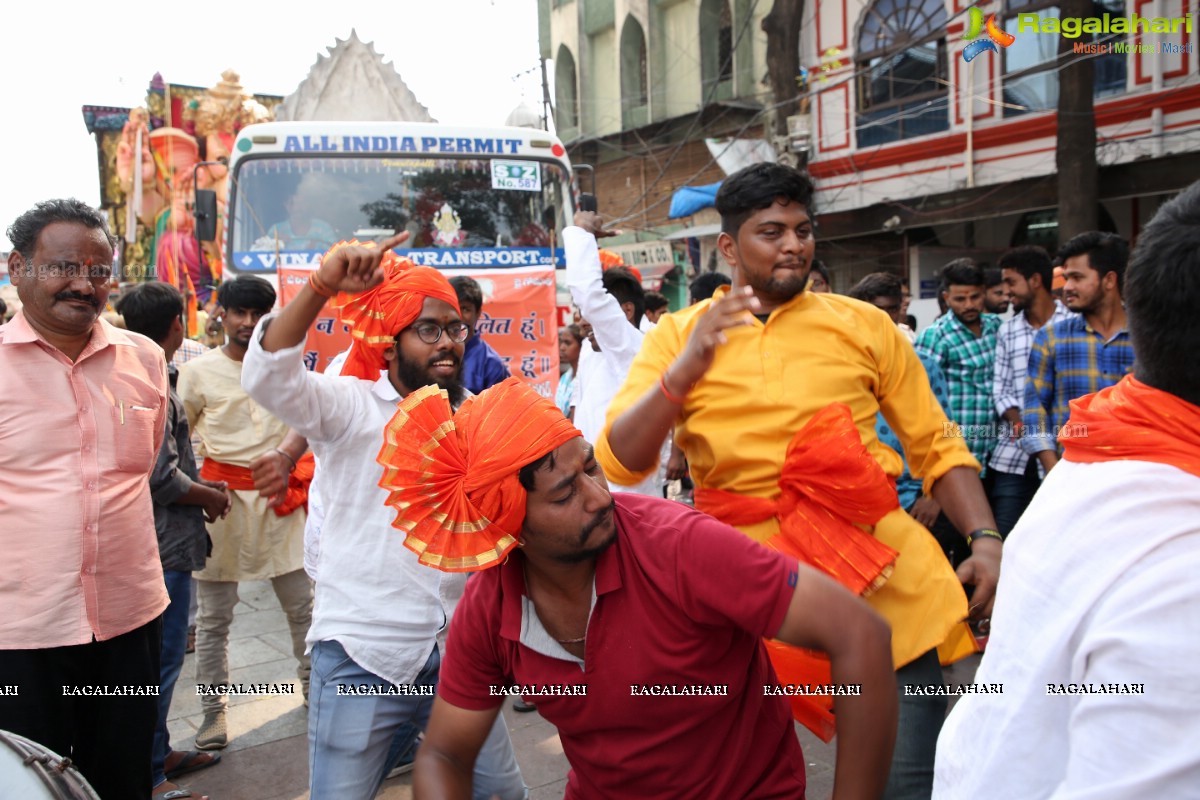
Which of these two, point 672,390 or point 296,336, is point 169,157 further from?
point 672,390

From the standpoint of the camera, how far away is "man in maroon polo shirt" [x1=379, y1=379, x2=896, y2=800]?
1699mm

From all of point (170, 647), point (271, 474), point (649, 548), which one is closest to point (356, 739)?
point (271, 474)

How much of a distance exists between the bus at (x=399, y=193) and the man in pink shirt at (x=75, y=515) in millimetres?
4610

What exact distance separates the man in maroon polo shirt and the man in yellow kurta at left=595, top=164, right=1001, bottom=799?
1.81ft

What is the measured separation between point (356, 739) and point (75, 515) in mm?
1098

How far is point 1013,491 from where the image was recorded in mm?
5094

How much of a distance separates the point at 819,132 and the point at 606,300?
12.9 metres

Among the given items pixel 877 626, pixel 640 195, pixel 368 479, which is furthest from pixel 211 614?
pixel 640 195

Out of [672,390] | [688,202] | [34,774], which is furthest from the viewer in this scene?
[688,202]

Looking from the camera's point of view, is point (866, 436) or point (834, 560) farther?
point (866, 436)

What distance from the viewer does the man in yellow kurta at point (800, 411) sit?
2.31 metres

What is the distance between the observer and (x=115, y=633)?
2783mm

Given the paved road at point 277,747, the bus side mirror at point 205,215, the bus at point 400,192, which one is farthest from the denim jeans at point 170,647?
the bus side mirror at point 205,215

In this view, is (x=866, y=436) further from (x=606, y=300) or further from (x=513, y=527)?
(x=606, y=300)
